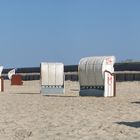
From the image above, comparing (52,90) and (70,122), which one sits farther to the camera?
(52,90)

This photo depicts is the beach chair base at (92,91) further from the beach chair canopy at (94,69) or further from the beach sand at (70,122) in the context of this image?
the beach sand at (70,122)

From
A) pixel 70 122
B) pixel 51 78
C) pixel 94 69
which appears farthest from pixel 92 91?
pixel 70 122

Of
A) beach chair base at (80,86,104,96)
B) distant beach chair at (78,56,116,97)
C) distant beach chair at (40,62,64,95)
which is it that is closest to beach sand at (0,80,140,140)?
distant beach chair at (78,56,116,97)

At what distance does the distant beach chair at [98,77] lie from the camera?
23750 mm

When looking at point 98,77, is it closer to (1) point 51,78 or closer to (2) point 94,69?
(2) point 94,69

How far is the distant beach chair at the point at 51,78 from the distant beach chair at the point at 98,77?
2866 millimetres

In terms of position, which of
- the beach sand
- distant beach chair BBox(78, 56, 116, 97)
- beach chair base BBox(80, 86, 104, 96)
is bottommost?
the beach sand

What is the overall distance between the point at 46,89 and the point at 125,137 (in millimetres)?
17123

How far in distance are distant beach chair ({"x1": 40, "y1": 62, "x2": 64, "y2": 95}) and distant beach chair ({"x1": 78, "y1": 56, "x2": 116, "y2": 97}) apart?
2.87 m

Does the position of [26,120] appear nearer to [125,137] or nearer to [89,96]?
[125,137]

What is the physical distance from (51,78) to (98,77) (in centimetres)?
435

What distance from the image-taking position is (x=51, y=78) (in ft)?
90.5

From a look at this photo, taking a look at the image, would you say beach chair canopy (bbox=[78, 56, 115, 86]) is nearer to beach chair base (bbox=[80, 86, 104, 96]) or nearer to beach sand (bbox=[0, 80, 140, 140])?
beach chair base (bbox=[80, 86, 104, 96])

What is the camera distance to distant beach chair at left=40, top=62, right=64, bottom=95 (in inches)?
1083
